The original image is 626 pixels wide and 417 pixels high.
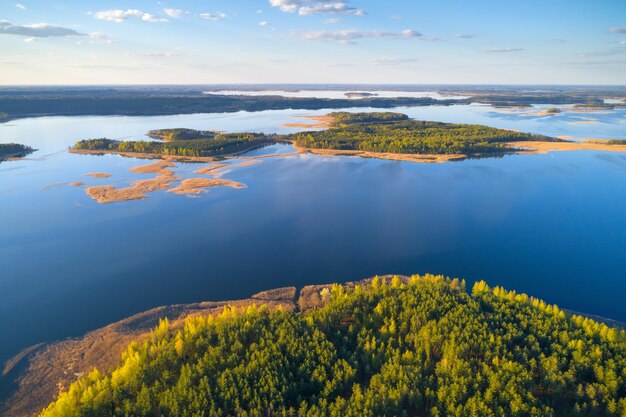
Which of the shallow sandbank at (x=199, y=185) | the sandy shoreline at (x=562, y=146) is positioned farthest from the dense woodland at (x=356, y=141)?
the shallow sandbank at (x=199, y=185)

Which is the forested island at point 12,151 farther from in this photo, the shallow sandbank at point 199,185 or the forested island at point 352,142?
the shallow sandbank at point 199,185

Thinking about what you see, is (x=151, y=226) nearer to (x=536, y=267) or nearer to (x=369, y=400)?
(x=369, y=400)

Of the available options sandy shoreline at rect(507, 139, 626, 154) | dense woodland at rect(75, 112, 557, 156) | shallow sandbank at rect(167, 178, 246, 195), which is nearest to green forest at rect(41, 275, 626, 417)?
shallow sandbank at rect(167, 178, 246, 195)

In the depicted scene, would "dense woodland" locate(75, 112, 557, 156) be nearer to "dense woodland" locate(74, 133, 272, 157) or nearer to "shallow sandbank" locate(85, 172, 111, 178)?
"dense woodland" locate(74, 133, 272, 157)

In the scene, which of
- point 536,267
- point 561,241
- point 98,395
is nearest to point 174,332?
point 98,395

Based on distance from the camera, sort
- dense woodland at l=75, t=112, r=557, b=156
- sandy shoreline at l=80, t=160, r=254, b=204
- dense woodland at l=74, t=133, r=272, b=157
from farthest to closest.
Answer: dense woodland at l=75, t=112, r=557, b=156
dense woodland at l=74, t=133, r=272, b=157
sandy shoreline at l=80, t=160, r=254, b=204
